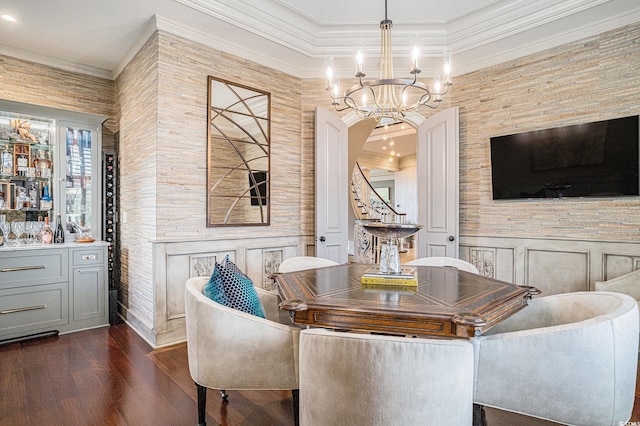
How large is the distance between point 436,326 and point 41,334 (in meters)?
3.69

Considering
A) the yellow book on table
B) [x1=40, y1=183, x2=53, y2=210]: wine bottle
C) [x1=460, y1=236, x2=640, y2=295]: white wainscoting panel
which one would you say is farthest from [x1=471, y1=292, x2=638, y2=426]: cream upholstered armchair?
[x1=40, y1=183, x2=53, y2=210]: wine bottle

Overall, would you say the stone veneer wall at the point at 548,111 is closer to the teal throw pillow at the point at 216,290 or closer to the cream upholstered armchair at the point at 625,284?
the cream upholstered armchair at the point at 625,284

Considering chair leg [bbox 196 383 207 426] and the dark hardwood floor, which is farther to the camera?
the dark hardwood floor

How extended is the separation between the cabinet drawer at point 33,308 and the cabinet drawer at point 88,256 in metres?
0.25

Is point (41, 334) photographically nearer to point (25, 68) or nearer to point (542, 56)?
point (25, 68)

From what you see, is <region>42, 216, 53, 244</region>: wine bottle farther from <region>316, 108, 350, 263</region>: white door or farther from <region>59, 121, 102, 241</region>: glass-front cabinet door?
<region>316, 108, 350, 263</region>: white door

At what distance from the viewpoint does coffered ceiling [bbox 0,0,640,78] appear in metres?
3.03

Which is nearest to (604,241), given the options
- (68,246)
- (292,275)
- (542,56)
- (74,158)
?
(542,56)

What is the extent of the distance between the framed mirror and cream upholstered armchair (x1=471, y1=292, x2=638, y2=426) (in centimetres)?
274

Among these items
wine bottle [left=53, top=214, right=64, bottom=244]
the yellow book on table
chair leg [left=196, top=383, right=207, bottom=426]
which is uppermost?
wine bottle [left=53, top=214, right=64, bottom=244]

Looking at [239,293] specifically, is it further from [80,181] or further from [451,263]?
[80,181]

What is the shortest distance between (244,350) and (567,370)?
4.35ft

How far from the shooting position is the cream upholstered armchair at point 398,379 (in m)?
1.08

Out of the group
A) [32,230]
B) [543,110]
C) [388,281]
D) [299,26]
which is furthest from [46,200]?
[543,110]
